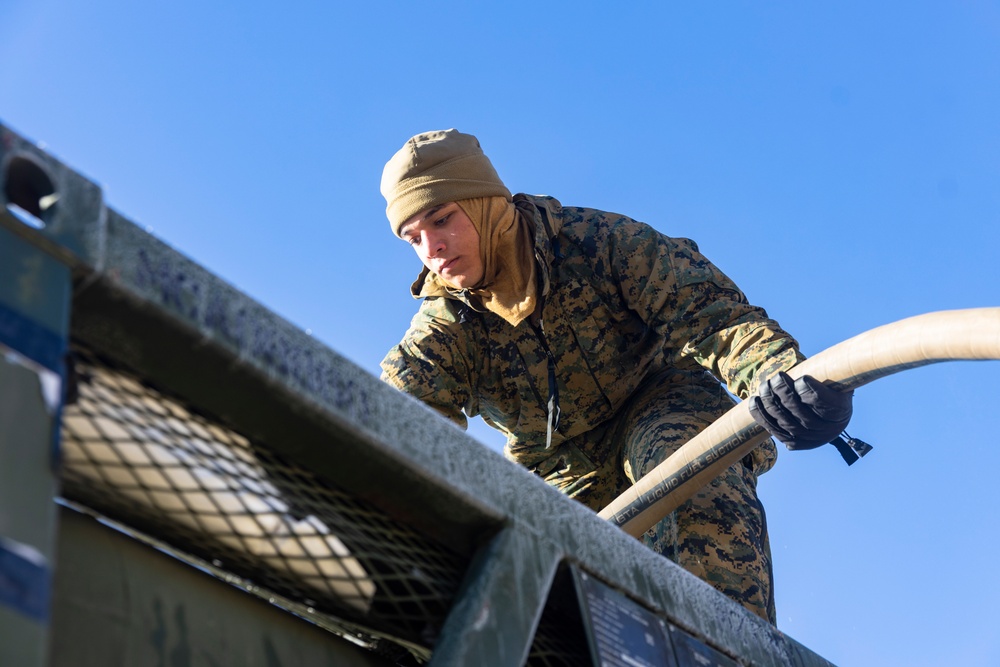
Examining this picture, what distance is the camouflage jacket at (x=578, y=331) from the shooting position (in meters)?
4.02

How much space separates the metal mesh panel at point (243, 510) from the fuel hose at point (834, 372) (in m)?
1.27

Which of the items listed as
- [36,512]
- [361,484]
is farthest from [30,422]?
[361,484]

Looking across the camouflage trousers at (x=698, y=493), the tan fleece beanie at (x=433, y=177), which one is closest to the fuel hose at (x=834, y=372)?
the camouflage trousers at (x=698, y=493)

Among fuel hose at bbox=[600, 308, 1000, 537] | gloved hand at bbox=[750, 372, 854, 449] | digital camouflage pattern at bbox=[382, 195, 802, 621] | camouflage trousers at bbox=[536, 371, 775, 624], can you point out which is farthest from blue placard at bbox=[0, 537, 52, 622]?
digital camouflage pattern at bbox=[382, 195, 802, 621]

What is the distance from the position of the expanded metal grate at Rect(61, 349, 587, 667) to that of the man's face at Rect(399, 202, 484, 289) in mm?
2413

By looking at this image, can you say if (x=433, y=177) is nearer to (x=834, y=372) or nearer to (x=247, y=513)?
(x=834, y=372)

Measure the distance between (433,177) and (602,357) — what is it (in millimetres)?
767

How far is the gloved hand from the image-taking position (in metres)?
3.26

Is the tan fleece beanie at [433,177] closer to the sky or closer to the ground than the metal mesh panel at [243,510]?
closer to the sky

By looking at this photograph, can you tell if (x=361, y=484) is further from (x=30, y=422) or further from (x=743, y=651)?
(x=743, y=651)

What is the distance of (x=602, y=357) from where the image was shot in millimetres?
4230

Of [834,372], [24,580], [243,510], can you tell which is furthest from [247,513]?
[834,372]

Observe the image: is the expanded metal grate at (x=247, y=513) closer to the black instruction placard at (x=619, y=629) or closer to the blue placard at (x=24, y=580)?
the black instruction placard at (x=619, y=629)

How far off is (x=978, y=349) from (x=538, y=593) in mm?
1227
